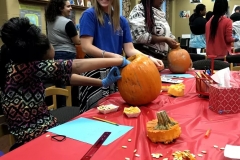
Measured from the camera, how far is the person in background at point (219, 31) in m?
2.99

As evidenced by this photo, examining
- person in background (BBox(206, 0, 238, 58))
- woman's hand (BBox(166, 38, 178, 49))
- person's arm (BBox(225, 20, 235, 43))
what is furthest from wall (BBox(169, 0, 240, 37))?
woman's hand (BBox(166, 38, 178, 49))

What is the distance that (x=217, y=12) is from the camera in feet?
9.95

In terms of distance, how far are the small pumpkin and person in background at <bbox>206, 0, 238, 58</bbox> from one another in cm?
260

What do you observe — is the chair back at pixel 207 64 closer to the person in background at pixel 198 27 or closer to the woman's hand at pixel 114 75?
the woman's hand at pixel 114 75

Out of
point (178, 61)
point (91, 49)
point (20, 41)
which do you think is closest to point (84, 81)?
point (91, 49)

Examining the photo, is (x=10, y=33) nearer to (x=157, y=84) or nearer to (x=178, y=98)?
(x=157, y=84)

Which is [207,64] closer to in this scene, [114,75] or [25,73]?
[114,75]

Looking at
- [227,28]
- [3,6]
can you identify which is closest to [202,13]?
[227,28]

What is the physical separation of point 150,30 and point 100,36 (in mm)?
644

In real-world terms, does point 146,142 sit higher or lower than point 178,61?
lower

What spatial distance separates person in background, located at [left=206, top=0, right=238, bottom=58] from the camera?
9.82 feet

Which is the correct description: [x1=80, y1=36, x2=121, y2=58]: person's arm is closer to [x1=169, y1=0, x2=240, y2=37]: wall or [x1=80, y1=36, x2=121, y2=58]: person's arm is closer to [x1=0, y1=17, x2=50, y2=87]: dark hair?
[x1=0, y1=17, x2=50, y2=87]: dark hair

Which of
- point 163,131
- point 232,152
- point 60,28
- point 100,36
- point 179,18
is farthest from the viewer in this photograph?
point 179,18

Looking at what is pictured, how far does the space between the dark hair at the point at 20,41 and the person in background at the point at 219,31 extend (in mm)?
2565
